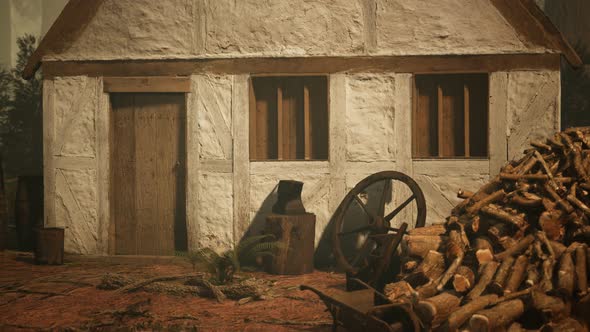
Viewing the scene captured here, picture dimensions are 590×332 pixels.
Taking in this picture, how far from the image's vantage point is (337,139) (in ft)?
27.3

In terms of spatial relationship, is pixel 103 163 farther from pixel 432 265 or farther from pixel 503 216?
pixel 503 216

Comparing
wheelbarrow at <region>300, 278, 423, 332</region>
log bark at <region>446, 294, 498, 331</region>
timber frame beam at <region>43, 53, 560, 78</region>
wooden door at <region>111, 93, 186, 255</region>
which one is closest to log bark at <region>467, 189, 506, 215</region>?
log bark at <region>446, 294, 498, 331</region>

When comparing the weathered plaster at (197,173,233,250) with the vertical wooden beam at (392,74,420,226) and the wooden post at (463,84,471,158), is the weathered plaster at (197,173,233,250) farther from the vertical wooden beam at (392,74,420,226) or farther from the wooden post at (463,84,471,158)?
the wooden post at (463,84,471,158)

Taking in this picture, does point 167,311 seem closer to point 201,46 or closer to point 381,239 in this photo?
point 381,239

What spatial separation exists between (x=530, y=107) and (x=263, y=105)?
388cm

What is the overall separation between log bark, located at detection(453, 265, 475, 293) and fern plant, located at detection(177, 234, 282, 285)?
2.77m

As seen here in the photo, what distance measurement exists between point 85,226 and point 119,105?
6.38 feet

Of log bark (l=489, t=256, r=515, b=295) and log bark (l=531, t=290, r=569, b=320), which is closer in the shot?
log bark (l=531, t=290, r=569, b=320)

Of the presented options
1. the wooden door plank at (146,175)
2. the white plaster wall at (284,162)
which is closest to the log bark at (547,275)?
the white plaster wall at (284,162)

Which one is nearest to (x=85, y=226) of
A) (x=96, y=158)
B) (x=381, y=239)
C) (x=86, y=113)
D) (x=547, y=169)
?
(x=96, y=158)

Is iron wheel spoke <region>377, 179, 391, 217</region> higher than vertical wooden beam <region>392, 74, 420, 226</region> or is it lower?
lower

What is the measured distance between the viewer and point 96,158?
8.73m

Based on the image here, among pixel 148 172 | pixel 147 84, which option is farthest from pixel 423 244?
pixel 147 84

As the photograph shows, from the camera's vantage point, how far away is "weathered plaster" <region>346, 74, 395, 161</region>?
326 inches
